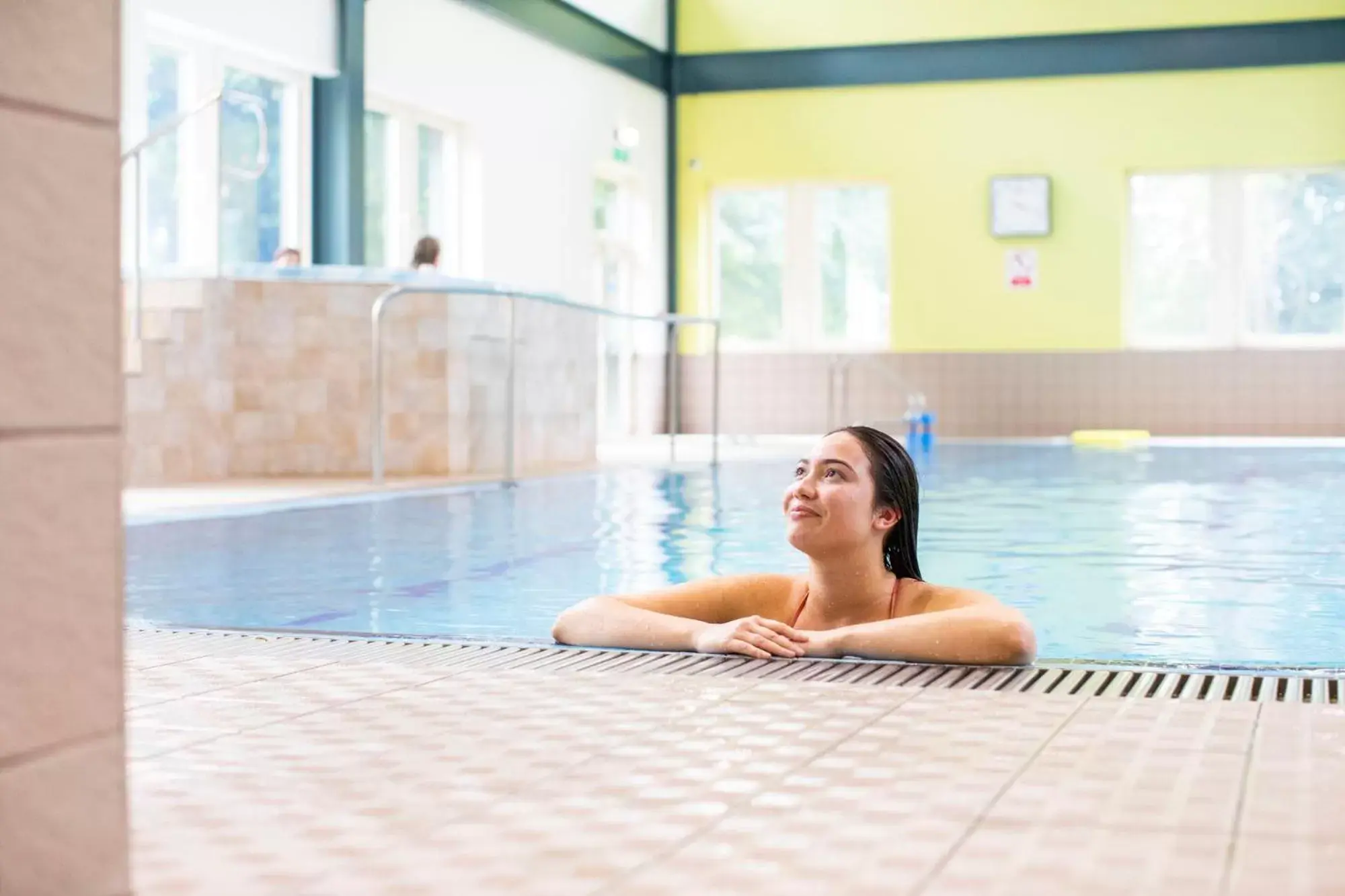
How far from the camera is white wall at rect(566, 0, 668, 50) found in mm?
13680

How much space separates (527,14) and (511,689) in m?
10.6

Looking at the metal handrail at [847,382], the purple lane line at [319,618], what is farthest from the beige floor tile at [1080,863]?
the metal handrail at [847,382]

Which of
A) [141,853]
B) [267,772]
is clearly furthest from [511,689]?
[141,853]

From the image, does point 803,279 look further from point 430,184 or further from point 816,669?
point 816,669

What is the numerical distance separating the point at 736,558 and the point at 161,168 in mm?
5457

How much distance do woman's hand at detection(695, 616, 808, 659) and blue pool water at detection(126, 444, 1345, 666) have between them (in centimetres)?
54

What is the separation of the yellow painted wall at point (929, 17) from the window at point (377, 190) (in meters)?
4.91

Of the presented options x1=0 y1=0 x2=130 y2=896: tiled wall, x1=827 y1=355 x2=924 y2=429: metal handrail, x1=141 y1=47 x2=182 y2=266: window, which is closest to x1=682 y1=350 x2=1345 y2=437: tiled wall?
x1=827 y1=355 x2=924 y2=429: metal handrail

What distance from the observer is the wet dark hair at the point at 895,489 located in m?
2.80

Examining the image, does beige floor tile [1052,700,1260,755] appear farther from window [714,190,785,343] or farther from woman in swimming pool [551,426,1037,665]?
window [714,190,785,343]

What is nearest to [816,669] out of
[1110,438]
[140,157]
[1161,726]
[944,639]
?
[944,639]

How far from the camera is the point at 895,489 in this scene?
9.26 ft

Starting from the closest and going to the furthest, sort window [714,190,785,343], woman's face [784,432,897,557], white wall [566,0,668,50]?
1. woman's face [784,432,897,557]
2. white wall [566,0,668,50]
3. window [714,190,785,343]

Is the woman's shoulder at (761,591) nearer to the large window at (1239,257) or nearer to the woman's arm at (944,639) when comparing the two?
the woman's arm at (944,639)
